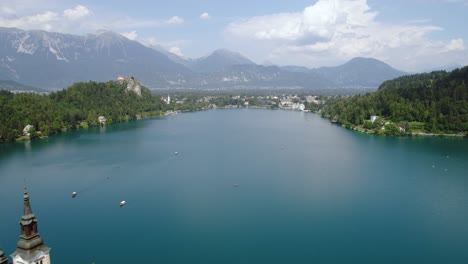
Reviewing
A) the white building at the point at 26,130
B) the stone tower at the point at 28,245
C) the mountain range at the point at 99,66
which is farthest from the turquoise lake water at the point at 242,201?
the mountain range at the point at 99,66

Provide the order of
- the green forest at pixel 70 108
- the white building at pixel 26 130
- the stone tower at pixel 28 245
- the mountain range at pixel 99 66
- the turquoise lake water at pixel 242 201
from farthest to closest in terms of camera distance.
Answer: the mountain range at pixel 99 66 < the green forest at pixel 70 108 < the white building at pixel 26 130 < the turquoise lake water at pixel 242 201 < the stone tower at pixel 28 245

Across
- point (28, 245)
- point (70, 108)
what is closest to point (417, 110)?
point (70, 108)

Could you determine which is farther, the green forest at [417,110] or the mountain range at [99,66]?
the mountain range at [99,66]

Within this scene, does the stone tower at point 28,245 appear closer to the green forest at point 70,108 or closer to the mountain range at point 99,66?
the green forest at point 70,108

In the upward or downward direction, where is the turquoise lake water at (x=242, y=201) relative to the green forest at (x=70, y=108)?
downward

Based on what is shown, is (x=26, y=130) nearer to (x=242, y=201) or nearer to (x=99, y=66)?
(x=242, y=201)

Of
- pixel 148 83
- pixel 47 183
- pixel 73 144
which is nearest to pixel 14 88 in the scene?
pixel 148 83

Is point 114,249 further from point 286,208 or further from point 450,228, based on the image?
point 450,228
